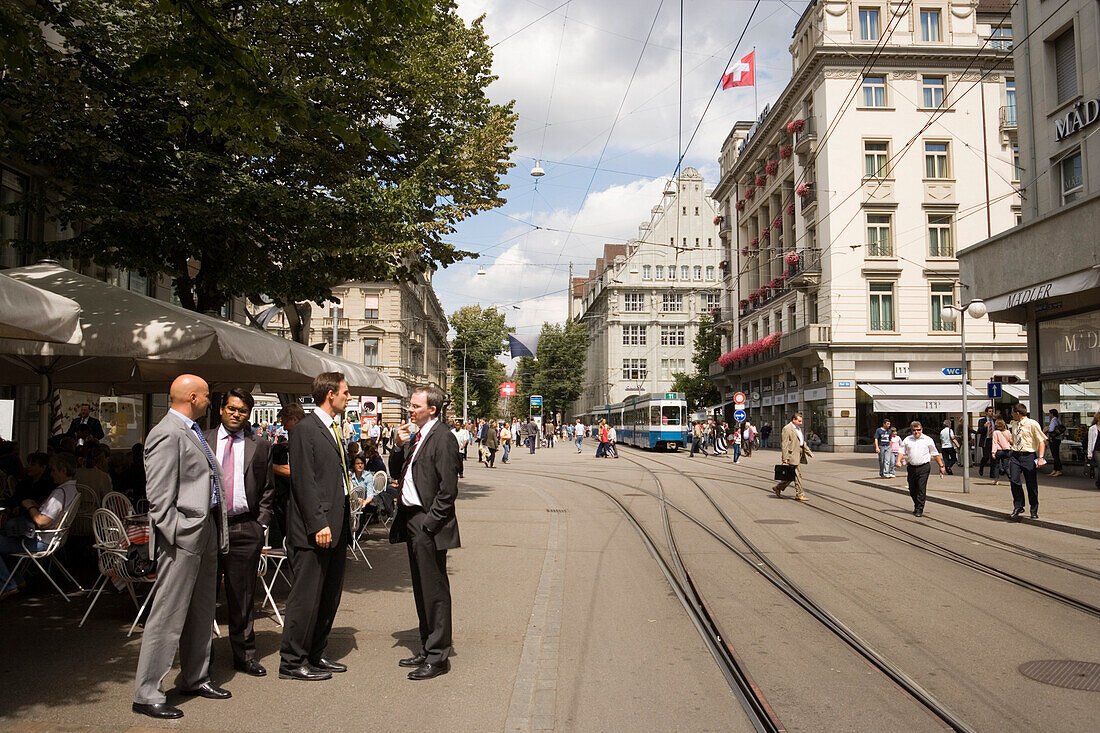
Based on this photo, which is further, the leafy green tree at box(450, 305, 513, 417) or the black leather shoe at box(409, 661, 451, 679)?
the leafy green tree at box(450, 305, 513, 417)

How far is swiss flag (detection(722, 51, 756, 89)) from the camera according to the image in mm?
31334

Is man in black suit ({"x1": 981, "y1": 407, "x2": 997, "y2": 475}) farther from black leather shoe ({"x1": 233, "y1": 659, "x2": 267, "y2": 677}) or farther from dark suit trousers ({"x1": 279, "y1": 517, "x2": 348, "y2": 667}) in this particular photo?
black leather shoe ({"x1": 233, "y1": 659, "x2": 267, "y2": 677})

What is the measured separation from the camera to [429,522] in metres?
5.50

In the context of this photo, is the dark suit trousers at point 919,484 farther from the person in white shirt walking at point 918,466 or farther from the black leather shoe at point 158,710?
the black leather shoe at point 158,710

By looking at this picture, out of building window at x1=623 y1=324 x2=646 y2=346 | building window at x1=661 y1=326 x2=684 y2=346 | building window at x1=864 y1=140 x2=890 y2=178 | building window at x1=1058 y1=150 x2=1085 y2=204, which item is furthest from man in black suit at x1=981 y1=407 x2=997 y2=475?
building window at x1=661 y1=326 x2=684 y2=346

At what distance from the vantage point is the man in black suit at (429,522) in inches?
216

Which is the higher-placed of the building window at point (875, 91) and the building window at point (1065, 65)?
the building window at point (875, 91)

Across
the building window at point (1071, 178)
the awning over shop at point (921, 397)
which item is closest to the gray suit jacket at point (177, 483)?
the building window at point (1071, 178)

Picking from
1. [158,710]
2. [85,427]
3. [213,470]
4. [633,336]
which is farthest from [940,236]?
[633,336]

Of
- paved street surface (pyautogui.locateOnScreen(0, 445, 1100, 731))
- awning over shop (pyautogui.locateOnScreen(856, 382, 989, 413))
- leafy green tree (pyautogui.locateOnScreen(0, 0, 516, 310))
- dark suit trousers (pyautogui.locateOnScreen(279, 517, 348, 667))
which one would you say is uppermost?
leafy green tree (pyautogui.locateOnScreen(0, 0, 516, 310))

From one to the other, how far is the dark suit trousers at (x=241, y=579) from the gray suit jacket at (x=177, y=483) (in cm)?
74

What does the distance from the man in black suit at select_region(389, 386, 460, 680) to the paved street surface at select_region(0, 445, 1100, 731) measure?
0.89ft

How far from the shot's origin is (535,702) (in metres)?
4.91

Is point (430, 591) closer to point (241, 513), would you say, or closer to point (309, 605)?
point (309, 605)
